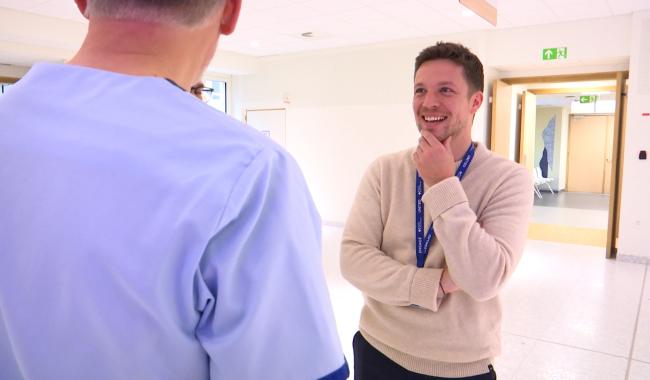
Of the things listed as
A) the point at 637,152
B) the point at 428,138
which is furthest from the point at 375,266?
the point at 637,152

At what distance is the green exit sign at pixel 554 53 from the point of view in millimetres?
6044

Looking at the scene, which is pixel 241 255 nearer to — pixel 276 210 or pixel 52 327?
pixel 276 210

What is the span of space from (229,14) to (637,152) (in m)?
6.23

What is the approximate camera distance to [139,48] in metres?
0.59

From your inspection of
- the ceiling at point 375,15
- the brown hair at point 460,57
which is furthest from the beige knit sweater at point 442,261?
the ceiling at point 375,15

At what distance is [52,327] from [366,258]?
0.98 metres

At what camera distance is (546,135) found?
14.8 metres

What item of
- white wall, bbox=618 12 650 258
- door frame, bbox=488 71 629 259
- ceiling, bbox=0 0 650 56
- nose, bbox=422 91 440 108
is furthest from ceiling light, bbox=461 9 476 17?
nose, bbox=422 91 440 108

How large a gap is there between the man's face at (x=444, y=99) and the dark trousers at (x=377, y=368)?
2.20 feet

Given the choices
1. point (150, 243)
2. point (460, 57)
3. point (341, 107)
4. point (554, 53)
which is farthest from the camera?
point (341, 107)

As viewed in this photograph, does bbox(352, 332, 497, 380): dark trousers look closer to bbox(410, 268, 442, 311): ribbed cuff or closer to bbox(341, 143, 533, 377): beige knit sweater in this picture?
bbox(341, 143, 533, 377): beige knit sweater

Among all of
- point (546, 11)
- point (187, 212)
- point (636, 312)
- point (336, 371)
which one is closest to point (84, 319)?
point (187, 212)

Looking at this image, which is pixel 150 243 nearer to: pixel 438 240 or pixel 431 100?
pixel 438 240

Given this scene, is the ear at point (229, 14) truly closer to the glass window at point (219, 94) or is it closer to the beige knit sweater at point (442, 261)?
the beige knit sweater at point (442, 261)
